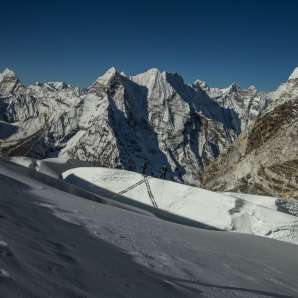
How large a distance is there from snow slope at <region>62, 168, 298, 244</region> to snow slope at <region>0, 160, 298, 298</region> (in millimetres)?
5033

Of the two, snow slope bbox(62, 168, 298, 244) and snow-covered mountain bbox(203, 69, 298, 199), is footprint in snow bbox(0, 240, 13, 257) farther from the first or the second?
snow-covered mountain bbox(203, 69, 298, 199)

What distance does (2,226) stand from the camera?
556 cm

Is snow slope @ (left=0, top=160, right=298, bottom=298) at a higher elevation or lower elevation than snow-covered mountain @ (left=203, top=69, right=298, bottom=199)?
lower

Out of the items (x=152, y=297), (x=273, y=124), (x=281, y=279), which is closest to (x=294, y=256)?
(x=281, y=279)

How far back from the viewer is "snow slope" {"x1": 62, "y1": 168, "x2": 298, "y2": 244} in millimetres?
16109

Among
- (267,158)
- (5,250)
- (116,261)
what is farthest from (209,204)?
(267,158)

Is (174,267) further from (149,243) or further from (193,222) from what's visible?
(193,222)

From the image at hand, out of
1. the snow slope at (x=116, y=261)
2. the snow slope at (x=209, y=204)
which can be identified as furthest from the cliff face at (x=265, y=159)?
the snow slope at (x=116, y=261)

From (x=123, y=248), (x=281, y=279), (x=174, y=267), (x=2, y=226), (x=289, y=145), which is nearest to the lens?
(x=2, y=226)

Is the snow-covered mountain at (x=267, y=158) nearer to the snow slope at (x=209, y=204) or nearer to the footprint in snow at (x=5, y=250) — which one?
the snow slope at (x=209, y=204)

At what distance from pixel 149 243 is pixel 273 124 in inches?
1583

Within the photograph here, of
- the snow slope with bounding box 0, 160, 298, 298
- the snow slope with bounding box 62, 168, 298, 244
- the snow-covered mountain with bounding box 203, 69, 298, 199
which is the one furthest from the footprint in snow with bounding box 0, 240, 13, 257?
the snow-covered mountain with bounding box 203, 69, 298, 199

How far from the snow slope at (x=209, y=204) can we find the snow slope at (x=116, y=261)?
5.03 metres

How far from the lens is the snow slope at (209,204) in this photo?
16109mm
